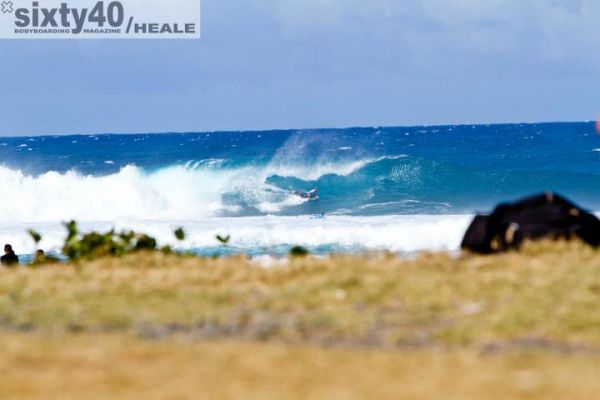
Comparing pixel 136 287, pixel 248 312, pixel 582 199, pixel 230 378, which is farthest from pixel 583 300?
pixel 582 199

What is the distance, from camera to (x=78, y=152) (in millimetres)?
91438

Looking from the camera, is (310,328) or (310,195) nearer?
(310,328)

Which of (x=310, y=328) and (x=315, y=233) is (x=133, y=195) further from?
(x=310, y=328)

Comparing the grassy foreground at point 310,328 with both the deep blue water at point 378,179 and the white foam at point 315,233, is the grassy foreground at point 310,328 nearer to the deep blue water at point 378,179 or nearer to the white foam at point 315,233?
the white foam at point 315,233

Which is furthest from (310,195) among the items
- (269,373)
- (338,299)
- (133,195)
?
(269,373)

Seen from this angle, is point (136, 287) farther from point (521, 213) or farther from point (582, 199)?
point (582, 199)

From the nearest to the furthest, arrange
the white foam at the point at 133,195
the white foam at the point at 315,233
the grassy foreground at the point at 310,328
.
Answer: the grassy foreground at the point at 310,328 → the white foam at the point at 315,233 → the white foam at the point at 133,195

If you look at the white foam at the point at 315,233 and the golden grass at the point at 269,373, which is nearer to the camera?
the golden grass at the point at 269,373

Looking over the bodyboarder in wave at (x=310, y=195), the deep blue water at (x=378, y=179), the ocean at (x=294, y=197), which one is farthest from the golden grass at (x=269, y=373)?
the bodyboarder in wave at (x=310, y=195)

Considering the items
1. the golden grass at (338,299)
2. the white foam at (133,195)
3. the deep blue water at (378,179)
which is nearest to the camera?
the golden grass at (338,299)

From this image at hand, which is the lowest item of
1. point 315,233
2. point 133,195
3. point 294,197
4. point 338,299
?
point 315,233

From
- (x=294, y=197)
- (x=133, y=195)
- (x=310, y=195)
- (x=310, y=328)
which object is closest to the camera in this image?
(x=310, y=328)

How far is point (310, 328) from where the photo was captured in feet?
26.0

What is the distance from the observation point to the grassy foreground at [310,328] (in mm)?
6289
